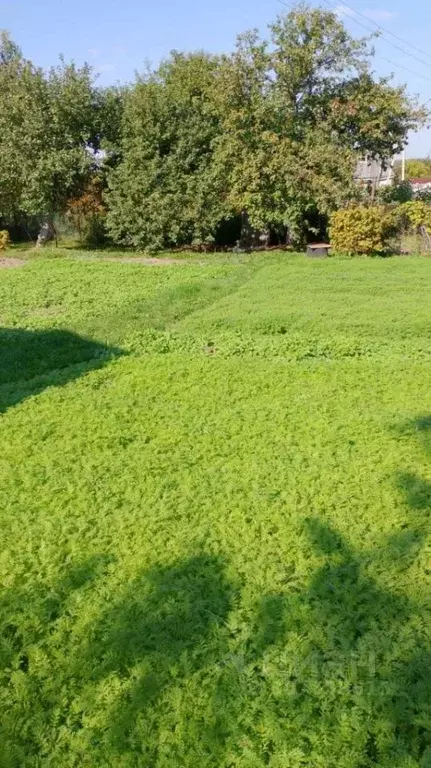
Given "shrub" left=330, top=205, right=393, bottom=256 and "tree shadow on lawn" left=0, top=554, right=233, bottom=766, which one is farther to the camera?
"shrub" left=330, top=205, right=393, bottom=256

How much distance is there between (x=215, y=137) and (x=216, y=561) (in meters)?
15.4

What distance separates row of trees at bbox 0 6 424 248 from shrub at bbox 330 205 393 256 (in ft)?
2.99

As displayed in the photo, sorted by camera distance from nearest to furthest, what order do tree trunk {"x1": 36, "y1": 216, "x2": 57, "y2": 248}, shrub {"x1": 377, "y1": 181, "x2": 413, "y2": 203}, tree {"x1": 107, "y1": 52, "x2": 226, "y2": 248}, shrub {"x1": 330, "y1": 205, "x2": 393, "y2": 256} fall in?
shrub {"x1": 330, "y1": 205, "x2": 393, "y2": 256}, tree {"x1": 107, "y1": 52, "x2": 226, "y2": 248}, shrub {"x1": 377, "y1": 181, "x2": 413, "y2": 203}, tree trunk {"x1": 36, "y1": 216, "x2": 57, "y2": 248}

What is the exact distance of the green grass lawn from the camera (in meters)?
1.93

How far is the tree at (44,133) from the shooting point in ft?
52.2

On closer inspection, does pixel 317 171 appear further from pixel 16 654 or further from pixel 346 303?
pixel 16 654

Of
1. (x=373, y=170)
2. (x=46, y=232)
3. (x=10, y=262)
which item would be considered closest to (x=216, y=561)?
(x=10, y=262)

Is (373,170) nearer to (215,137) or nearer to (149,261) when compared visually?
(215,137)

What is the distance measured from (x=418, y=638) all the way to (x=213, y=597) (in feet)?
2.70

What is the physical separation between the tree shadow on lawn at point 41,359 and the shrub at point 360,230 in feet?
29.9

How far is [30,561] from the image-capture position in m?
2.74

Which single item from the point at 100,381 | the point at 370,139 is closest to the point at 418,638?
the point at 100,381

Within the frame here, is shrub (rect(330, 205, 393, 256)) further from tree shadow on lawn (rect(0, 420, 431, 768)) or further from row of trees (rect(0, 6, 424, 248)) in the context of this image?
tree shadow on lawn (rect(0, 420, 431, 768))

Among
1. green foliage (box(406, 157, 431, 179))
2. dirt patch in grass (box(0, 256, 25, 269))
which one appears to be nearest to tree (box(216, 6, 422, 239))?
dirt patch in grass (box(0, 256, 25, 269))
